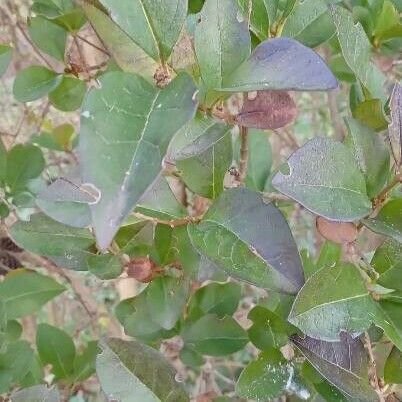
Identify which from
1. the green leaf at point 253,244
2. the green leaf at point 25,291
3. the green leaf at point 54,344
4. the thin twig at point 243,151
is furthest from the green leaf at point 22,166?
the green leaf at point 253,244

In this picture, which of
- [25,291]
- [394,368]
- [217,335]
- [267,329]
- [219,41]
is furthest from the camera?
[25,291]

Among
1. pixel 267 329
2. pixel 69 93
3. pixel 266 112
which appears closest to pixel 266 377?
pixel 267 329

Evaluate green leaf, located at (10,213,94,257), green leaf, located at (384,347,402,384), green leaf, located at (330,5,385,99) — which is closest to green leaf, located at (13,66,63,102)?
green leaf, located at (10,213,94,257)

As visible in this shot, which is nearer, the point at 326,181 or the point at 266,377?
the point at 326,181

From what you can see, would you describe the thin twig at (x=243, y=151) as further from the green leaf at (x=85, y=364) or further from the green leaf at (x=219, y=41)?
the green leaf at (x=85, y=364)

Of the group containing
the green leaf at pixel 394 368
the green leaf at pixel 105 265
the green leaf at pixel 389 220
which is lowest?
the green leaf at pixel 394 368

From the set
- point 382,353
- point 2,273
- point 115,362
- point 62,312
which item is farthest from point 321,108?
point 115,362

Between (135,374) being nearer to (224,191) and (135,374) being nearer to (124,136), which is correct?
(224,191)
